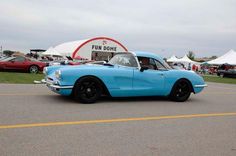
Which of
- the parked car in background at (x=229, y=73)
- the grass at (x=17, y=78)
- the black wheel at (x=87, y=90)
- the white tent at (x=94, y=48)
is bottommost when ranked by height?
the parked car in background at (x=229, y=73)

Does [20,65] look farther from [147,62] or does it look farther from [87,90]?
[87,90]

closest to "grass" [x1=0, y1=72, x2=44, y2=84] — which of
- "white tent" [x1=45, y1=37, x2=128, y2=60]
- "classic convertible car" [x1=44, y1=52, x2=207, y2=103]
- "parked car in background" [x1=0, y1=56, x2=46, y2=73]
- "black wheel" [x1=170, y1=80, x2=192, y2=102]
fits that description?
"parked car in background" [x1=0, y1=56, x2=46, y2=73]

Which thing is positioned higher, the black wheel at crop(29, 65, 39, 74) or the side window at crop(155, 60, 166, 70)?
the side window at crop(155, 60, 166, 70)

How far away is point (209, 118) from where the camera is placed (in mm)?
6969

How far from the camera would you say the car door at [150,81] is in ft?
28.7

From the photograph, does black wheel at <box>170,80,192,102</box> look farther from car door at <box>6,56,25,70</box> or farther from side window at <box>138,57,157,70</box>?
car door at <box>6,56,25,70</box>

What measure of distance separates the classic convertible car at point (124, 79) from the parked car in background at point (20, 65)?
13.0m

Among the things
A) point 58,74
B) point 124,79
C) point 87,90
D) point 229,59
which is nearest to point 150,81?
point 124,79

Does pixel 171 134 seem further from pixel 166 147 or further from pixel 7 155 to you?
pixel 7 155

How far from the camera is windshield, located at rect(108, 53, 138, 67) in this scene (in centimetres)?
896

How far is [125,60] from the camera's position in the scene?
29.9 ft

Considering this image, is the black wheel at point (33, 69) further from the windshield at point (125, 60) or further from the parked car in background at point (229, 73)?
the parked car in background at point (229, 73)

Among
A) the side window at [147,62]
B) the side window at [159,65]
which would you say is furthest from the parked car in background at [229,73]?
the side window at [147,62]

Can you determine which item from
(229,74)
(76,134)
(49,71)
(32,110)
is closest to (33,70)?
(49,71)
